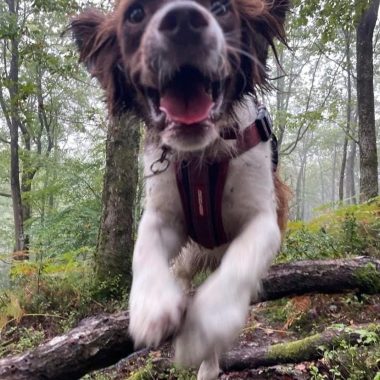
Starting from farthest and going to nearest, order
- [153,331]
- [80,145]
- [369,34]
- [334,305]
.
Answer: [80,145]
[369,34]
[334,305]
[153,331]

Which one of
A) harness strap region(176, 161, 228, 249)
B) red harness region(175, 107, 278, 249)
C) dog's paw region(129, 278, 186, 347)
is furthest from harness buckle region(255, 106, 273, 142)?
dog's paw region(129, 278, 186, 347)

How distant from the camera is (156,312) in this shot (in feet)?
6.19

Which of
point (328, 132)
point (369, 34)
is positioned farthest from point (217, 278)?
point (328, 132)

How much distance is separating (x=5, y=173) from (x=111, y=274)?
15121 mm

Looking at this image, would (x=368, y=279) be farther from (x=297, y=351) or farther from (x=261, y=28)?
(x=261, y=28)

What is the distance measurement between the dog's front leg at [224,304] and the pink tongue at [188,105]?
2.17 ft

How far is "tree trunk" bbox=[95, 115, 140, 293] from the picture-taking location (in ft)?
19.4

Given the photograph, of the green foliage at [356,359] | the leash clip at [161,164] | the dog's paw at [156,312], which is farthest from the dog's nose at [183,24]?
the green foliage at [356,359]

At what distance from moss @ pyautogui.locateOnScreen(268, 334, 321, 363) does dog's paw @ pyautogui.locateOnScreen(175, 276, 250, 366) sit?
5.48 ft

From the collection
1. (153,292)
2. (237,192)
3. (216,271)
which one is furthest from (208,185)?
(153,292)

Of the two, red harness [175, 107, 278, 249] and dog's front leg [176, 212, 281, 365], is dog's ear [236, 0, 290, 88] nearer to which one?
Answer: red harness [175, 107, 278, 249]

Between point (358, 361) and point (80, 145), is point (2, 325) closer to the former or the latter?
point (358, 361)

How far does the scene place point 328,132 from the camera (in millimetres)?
34344

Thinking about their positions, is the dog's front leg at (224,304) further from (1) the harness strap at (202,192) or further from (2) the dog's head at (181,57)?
(2) the dog's head at (181,57)
